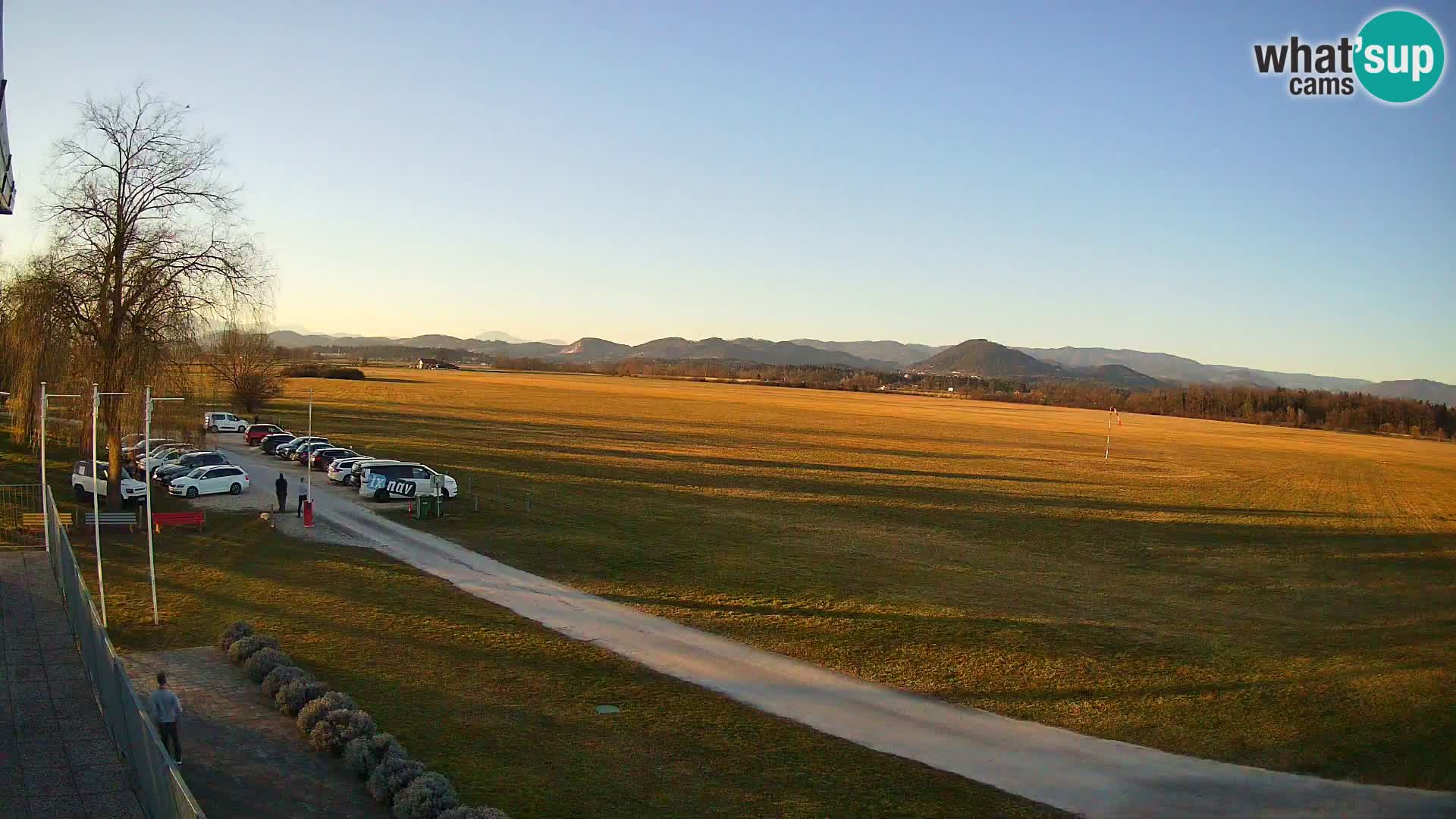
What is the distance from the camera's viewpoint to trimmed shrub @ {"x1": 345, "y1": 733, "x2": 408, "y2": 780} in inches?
464

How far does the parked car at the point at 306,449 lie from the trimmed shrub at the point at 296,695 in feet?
100

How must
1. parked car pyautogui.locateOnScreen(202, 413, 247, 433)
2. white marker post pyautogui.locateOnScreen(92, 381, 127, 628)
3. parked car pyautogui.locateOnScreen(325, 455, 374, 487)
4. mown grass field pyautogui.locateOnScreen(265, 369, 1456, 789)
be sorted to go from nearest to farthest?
mown grass field pyautogui.locateOnScreen(265, 369, 1456, 789) < white marker post pyautogui.locateOnScreen(92, 381, 127, 628) < parked car pyautogui.locateOnScreen(325, 455, 374, 487) < parked car pyautogui.locateOnScreen(202, 413, 247, 433)

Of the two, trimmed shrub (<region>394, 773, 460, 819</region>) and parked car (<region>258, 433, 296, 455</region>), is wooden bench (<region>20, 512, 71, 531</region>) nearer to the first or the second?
trimmed shrub (<region>394, 773, 460, 819</region>)

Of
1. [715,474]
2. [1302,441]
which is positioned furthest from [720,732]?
[1302,441]

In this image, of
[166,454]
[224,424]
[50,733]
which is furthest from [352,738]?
[224,424]

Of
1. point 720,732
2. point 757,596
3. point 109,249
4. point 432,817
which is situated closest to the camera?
point 432,817

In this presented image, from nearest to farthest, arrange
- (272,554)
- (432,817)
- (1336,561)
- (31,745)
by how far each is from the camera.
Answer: (432,817) → (31,745) → (272,554) → (1336,561)

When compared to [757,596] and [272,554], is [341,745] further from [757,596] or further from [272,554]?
[272,554]

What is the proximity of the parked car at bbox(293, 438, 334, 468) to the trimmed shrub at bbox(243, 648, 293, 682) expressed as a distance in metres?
28.6

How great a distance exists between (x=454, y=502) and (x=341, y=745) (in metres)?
21.9

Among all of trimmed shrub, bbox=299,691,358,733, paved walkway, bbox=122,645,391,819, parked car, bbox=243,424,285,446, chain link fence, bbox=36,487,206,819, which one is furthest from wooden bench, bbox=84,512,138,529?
parked car, bbox=243,424,285,446

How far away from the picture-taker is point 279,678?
14.4 metres

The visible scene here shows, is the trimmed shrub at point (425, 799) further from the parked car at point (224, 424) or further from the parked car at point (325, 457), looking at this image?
the parked car at point (224, 424)

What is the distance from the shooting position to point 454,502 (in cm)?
3369
